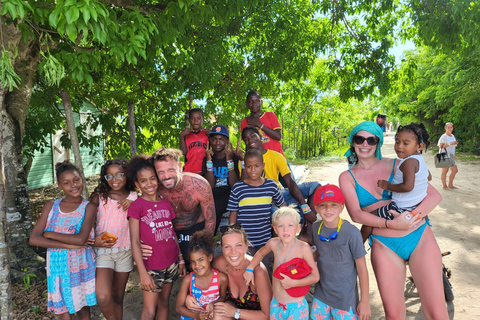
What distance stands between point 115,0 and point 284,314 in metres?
3.79

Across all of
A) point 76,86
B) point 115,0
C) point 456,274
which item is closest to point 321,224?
point 456,274

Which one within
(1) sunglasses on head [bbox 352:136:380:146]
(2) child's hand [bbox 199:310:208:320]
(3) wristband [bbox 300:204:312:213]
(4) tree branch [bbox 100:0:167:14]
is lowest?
(2) child's hand [bbox 199:310:208:320]

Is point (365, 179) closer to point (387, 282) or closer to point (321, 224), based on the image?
point (321, 224)

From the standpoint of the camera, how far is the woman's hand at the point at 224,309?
102 inches

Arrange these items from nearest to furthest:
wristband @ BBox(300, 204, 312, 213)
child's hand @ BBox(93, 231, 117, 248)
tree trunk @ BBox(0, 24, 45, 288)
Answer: child's hand @ BBox(93, 231, 117, 248), wristband @ BBox(300, 204, 312, 213), tree trunk @ BBox(0, 24, 45, 288)

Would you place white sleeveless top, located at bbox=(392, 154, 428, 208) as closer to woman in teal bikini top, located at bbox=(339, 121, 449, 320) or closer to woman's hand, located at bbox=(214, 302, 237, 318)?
woman in teal bikini top, located at bbox=(339, 121, 449, 320)

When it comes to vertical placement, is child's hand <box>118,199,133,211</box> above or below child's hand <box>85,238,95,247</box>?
above

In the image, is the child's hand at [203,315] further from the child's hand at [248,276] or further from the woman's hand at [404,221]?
the woman's hand at [404,221]

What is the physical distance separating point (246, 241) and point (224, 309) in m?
0.57

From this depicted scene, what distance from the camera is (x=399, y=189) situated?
2465mm

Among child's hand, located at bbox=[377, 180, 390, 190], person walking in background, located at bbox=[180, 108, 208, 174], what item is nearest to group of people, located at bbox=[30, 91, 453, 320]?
child's hand, located at bbox=[377, 180, 390, 190]

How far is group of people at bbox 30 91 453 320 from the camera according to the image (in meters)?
2.42

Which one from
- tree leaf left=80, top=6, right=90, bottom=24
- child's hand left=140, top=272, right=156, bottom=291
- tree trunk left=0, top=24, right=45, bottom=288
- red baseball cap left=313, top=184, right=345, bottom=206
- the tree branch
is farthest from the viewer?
tree trunk left=0, top=24, right=45, bottom=288

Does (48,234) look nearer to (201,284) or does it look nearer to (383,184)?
(201,284)
